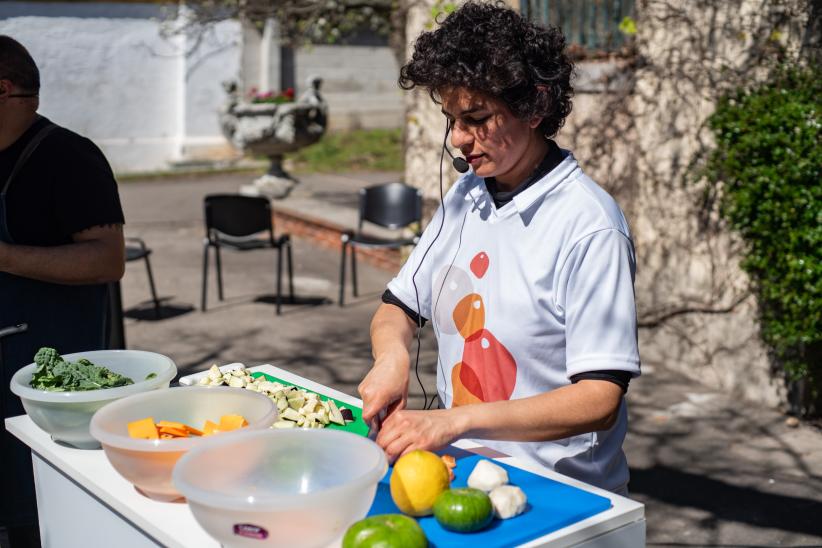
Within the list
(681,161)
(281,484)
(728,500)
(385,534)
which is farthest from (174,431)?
(681,161)

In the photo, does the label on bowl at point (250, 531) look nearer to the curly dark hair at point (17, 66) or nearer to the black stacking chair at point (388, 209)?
→ the curly dark hair at point (17, 66)

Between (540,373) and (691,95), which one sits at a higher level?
(691,95)

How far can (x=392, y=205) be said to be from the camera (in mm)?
8453

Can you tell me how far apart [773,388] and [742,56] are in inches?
73.5

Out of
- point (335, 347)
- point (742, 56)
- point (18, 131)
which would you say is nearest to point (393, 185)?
point (335, 347)

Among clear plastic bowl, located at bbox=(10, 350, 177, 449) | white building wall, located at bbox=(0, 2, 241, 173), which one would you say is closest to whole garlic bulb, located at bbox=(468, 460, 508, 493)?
clear plastic bowl, located at bbox=(10, 350, 177, 449)

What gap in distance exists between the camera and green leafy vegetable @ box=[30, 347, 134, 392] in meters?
2.47

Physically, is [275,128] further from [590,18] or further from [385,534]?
[385,534]

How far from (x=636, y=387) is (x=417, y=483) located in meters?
4.49

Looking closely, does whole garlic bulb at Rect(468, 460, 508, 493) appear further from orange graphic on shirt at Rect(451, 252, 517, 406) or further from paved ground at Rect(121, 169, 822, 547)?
paved ground at Rect(121, 169, 822, 547)

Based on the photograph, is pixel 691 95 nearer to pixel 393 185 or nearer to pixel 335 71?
pixel 393 185

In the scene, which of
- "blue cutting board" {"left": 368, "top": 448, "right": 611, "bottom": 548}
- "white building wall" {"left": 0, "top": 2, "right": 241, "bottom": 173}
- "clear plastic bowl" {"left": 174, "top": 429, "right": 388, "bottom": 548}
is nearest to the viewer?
"clear plastic bowl" {"left": 174, "top": 429, "right": 388, "bottom": 548}

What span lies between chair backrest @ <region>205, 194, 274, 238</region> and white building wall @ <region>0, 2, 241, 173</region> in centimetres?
824

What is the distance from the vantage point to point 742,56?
5875 millimetres
